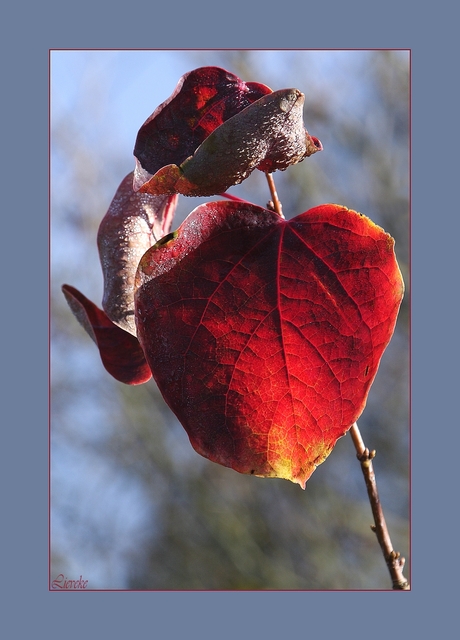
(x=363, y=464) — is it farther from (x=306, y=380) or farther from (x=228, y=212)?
(x=228, y=212)

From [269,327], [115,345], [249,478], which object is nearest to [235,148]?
[269,327]

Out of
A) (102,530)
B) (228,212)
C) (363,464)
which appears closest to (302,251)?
(228,212)

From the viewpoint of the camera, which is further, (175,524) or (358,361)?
(175,524)

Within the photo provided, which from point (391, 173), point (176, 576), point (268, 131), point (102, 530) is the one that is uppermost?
point (391, 173)
